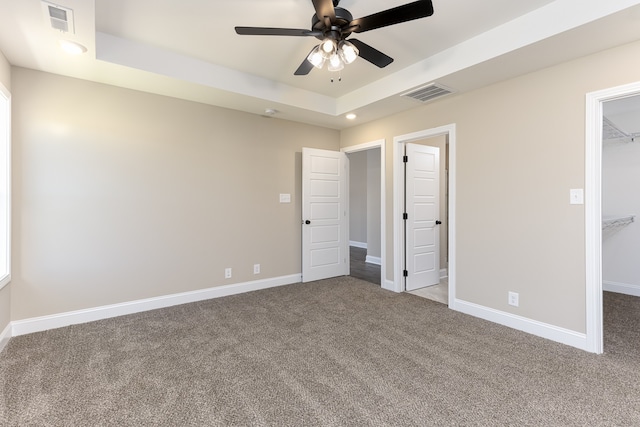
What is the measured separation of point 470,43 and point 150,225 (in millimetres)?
3886

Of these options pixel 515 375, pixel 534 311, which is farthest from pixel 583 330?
pixel 515 375

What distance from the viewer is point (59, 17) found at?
2156mm

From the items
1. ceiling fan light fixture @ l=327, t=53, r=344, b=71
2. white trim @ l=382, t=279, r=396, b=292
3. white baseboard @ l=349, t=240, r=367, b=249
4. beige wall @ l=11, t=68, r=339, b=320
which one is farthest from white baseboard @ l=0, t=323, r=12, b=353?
white baseboard @ l=349, t=240, r=367, b=249

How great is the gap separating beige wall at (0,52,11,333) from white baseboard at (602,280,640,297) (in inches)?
279

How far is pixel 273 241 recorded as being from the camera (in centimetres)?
454

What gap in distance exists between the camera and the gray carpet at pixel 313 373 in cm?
180

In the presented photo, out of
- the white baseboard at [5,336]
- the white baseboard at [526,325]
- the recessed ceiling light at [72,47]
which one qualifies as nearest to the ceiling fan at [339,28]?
the recessed ceiling light at [72,47]

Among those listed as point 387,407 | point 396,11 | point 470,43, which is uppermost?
point 470,43

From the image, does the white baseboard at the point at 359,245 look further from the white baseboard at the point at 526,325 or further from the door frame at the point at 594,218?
the door frame at the point at 594,218

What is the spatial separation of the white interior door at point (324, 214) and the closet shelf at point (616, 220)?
11.5ft

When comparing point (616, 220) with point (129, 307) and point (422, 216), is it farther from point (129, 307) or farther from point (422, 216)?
point (129, 307)

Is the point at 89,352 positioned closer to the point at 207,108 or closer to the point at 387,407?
the point at 387,407

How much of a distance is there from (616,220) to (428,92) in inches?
121

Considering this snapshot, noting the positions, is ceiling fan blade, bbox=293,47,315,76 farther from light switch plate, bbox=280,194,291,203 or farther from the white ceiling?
light switch plate, bbox=280,194,291,203
